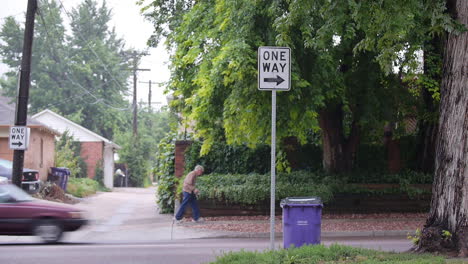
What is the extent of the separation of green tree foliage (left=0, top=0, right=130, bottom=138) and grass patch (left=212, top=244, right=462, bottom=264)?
50713 millimetres

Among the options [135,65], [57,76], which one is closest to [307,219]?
[135,65]

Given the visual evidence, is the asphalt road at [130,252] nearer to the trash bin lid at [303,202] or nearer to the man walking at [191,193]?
the trash bin lid at [303,202]

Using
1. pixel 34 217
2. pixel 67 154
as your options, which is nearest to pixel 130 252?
pixel 34 217

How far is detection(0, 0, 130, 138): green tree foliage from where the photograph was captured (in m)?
59.2

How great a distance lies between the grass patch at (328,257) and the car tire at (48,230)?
5907 millimetres

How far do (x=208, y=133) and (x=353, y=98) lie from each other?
15.0ft

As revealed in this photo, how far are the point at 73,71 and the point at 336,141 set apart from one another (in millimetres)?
45485

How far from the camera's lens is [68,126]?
46.1 m

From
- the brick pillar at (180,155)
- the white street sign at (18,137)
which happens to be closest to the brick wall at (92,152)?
the brick pillar at (180,155)

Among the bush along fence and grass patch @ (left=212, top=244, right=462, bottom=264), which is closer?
grass patch @ (left=212, top=244, right=462, bottom=264)

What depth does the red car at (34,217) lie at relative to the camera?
13.2m

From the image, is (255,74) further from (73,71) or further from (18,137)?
(73,71)

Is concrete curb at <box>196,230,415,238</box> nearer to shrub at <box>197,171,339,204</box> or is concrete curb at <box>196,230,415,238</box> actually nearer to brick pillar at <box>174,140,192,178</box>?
shrub at <box>197,171,339,204</box>

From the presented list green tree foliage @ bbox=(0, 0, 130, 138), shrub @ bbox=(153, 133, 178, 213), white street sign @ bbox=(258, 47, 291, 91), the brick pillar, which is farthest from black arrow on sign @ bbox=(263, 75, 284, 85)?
green tree foliage @ bbox=(0, 0, 130, 138)
